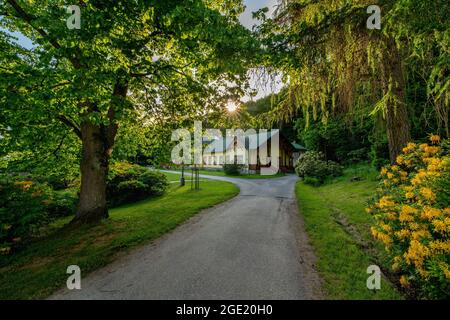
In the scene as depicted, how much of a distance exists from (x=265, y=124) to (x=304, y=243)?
417 centimetres

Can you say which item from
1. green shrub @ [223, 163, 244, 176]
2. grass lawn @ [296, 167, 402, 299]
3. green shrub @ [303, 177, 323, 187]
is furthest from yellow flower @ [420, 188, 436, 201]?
green shrub @ [223, 163, 244, 176]

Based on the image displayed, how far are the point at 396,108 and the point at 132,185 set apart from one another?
13.3 metres

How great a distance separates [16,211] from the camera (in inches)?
220

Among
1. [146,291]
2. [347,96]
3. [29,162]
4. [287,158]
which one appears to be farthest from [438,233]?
Result: [287,158]

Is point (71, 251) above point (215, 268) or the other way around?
the other way around

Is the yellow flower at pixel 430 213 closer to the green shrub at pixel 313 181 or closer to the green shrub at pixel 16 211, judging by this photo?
the green shrub at pixel 16 211

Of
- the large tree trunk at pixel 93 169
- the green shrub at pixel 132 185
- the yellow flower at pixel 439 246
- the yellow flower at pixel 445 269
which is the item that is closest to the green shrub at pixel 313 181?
the green shrub at pixel 132 185

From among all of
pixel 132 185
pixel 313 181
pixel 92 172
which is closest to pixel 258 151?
pixel 313 181

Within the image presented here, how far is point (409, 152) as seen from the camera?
15.8 ft

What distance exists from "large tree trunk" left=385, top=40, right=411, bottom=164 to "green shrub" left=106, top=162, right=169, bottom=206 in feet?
Result: 41.8

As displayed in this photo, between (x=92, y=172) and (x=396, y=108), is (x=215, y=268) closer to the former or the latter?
(x=92, y=172)

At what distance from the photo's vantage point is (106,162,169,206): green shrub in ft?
42.0

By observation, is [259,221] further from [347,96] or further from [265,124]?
[347,96]

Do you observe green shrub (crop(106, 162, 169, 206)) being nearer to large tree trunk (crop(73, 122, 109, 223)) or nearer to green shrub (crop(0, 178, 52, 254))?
large tree trunk (crop(73, 122, 109, 223))
